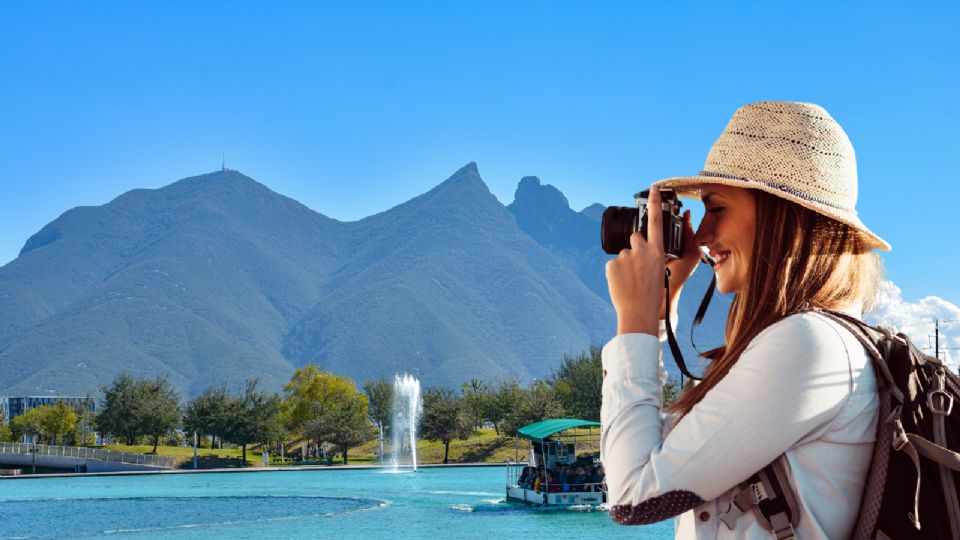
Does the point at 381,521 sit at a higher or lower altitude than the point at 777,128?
lower

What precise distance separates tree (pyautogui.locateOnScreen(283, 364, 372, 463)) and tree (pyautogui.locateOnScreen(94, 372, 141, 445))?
374 inches

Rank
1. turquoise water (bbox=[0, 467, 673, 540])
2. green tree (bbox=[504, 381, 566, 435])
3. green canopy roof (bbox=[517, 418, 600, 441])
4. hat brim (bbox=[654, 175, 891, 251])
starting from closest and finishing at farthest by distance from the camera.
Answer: hat brim (bbox=[654, 175, 891, 251]), turquoise water (bbox=[0, 467, 673, 540]), green canopy roof (bbox=[517, 418, 600, 441]), green tree (bbox=[504, 381, 566, 435])

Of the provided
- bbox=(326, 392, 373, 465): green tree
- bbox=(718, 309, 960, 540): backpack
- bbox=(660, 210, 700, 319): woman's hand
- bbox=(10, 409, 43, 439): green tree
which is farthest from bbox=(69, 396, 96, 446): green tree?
bbox=(718, 309, 960, 540): backpack

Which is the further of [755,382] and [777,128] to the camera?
[777,128]

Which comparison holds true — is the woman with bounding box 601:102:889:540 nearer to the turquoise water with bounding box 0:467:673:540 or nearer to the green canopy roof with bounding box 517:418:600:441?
the turquoise water with bounding box 0:467:673:540

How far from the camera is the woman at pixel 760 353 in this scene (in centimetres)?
127

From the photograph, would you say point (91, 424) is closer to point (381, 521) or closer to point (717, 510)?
point (381, 521)

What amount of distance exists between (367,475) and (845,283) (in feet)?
155

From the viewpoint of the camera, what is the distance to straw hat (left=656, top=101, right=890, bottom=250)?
142cm

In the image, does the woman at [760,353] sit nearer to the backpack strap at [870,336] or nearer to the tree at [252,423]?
the backpack strap at [870,336]

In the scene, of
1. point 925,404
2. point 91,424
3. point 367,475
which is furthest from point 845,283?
point 91,424

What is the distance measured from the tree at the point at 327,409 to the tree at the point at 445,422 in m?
3.99

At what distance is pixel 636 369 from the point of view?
1.41m

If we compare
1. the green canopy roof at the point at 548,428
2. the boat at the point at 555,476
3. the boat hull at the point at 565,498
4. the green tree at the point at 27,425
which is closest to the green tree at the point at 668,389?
the green canopy roof at the point at 548,428
